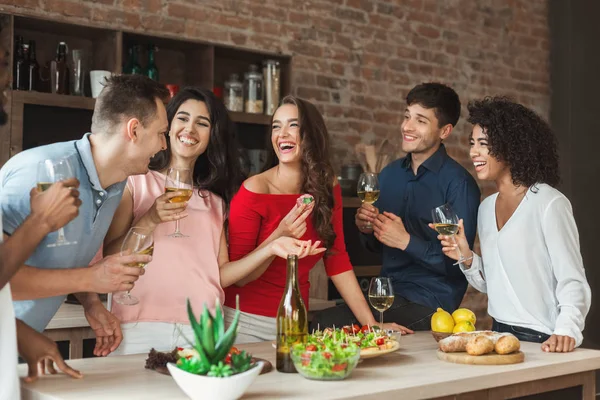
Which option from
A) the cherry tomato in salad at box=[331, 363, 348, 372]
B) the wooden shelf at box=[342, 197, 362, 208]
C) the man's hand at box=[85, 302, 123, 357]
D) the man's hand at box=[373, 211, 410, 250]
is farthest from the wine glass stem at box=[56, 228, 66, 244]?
the wooden shelf at box=[342, 197, 362, 208]

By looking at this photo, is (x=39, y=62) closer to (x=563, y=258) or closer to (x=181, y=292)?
(x=181, y=292)

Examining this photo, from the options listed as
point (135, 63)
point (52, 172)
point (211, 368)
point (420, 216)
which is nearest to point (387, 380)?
point (211, 368)

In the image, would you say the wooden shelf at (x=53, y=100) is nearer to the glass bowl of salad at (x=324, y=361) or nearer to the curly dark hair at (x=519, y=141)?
the curly dark hair at (x=519, y=141)

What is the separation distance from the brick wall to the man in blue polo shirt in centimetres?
200

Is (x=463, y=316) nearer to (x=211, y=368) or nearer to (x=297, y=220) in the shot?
(x=297, y=220)

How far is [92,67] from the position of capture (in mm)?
4293

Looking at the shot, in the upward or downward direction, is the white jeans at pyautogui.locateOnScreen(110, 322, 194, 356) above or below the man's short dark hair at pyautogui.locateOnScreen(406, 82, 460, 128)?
below

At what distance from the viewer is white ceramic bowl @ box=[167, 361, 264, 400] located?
68.1 inches

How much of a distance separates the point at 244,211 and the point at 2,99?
1575mm

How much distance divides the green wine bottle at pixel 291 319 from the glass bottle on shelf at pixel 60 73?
2.34m

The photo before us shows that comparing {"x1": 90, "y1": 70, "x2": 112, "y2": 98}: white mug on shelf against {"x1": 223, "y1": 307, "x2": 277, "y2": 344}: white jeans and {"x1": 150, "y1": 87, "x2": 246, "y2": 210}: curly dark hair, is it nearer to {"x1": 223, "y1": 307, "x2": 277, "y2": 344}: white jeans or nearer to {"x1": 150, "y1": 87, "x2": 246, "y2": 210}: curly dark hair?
{"x1": 150, "y1": 87, "x2": 246, "y2": 210}: curly dark hair

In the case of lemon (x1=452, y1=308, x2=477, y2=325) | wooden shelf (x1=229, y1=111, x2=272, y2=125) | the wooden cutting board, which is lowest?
the wooden cutting board

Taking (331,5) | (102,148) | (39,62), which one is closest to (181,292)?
(102,148)

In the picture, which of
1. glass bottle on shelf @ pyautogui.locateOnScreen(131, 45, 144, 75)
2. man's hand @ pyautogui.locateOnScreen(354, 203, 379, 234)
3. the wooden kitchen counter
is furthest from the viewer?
glass bottle on shelf @ pyautogui.locateOnScreen(131, 45, 144, 75)
